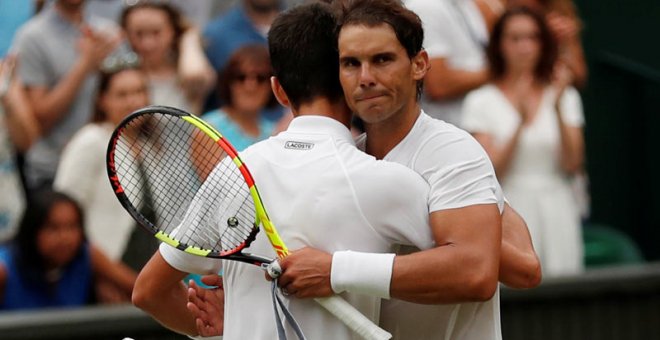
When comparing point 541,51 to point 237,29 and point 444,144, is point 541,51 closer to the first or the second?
point 237,29

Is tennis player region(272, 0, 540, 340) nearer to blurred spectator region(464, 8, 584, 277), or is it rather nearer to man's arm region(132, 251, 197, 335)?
man's arm region(132, 251, 197, 335)

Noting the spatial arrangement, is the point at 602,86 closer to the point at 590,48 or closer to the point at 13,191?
the point at 590,48

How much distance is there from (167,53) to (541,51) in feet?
6.93

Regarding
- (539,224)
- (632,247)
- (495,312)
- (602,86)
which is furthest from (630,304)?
(495,312)

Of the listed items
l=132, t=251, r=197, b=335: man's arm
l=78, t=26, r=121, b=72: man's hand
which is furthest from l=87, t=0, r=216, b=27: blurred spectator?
l=132, t=251, r=197, b=335: man's arm

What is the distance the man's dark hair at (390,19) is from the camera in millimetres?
3973

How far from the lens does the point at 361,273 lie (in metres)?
3.82

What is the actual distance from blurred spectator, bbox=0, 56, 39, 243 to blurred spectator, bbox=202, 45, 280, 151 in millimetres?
961

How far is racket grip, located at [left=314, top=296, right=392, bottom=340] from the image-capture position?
3.87 m

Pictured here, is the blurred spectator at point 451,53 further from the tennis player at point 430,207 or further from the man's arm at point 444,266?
the man's arm at point 444,266

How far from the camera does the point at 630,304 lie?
8344 millimetres

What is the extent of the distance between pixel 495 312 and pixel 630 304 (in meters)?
4.36

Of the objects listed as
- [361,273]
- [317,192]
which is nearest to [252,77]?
[317,192]

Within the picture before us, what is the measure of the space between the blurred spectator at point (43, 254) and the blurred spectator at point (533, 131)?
2278 millimetres
